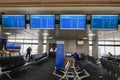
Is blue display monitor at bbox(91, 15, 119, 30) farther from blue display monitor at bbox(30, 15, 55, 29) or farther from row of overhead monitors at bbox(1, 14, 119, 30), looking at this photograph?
blue display monitor at bbox(30, 15, 55, 29)

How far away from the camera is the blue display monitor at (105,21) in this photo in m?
6.83

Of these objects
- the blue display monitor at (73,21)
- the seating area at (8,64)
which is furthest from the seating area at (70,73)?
the seating area at (8,64)

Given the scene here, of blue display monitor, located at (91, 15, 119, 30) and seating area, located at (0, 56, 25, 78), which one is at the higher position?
blue display monitor, located at (91, 15, 119, 30)

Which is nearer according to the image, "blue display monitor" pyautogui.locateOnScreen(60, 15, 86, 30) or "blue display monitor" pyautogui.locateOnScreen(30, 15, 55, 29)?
"blue display monitor" pyautogui.locateOnScreen(60, 15, 86, 30)

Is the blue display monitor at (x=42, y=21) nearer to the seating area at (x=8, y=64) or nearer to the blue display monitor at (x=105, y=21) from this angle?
the blue display monitor at (x=105, y=21)

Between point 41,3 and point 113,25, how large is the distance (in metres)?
4.24

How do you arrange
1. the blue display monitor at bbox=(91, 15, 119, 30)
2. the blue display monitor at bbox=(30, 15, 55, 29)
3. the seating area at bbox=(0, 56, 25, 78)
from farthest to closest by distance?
the seating area at bbox=(0, 56, 25, 78) < the blue display monitor at bbox=(30, 15, 55, 29) < the blue display monitor at bbox=(91, 15, 119, 30)

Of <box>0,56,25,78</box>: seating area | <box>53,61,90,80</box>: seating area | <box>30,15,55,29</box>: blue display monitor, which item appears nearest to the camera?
<box>30,15,55,29</box>: blue display monitor

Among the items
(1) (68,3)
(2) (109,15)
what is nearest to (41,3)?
(1) (68,3)

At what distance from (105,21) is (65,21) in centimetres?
146

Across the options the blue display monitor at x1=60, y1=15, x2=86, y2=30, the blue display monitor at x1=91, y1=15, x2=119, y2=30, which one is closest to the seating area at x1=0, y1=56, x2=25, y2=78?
the blue display monitor at x1=60, y1=15, x2=86, y2=30

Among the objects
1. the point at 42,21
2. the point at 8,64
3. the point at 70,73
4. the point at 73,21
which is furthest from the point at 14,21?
the point at 70,73

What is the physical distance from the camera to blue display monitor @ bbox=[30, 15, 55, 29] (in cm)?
706

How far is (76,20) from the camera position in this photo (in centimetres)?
690
